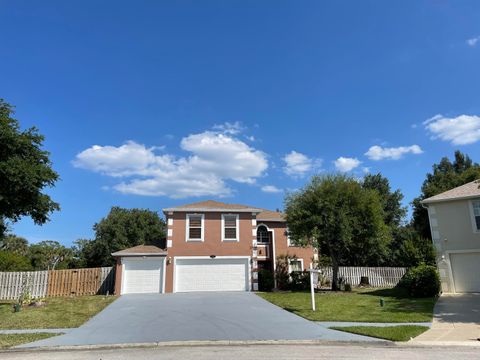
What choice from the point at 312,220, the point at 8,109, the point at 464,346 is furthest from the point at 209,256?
the point at 464,346

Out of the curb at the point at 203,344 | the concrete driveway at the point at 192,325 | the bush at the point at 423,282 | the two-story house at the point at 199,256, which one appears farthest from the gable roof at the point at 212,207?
the curb at the point at 203,344

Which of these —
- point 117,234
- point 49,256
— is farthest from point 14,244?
point 117,234

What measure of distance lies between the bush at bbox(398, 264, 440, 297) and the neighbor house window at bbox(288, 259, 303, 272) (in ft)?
32.3

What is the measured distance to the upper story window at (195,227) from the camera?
25.1 metres

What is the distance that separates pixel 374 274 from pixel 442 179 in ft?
54.9

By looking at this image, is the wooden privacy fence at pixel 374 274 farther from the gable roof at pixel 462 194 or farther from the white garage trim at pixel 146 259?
the white garage trim at pixel 146 259

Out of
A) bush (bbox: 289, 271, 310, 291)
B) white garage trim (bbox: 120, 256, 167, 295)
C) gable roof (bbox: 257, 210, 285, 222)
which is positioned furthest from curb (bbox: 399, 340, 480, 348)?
gable roof (bbox: 257, 210, 285, 222)

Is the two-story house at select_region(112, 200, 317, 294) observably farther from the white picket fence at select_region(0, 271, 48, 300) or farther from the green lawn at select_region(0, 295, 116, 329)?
the green lawn at select_region(0, 295, 116, 329)

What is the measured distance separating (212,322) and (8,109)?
13.4 metres

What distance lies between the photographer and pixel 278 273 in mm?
27125

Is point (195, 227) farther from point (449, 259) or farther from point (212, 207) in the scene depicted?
point (449, 259)

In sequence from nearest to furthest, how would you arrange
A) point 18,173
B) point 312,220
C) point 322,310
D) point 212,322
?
point 212,322, point 322,310, point 18,173, point 312,220

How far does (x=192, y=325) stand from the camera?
40.5ft

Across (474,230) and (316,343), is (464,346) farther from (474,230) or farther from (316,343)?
(474,230)
